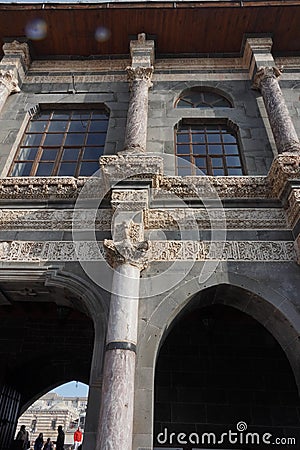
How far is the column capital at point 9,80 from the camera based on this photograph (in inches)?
314

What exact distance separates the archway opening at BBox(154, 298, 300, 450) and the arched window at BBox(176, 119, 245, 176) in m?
2.64

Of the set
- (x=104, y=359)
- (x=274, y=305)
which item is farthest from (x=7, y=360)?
(x=274, y=305)

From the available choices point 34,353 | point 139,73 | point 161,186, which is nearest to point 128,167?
point 161,186

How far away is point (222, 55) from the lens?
897 centimetres

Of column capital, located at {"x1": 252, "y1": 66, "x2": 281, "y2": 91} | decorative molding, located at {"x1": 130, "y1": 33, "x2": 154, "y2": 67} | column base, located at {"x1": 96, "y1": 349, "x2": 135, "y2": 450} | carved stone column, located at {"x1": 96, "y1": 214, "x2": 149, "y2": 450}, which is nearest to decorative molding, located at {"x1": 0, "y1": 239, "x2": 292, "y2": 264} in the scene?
carved stone column, located at {"x1": 96, "y1": 214, "x2": 149, "y2": 450}

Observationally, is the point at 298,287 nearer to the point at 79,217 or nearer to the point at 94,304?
the point at 94,304

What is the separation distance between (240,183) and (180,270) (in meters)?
1.89

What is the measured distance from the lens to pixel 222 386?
23.4 ft

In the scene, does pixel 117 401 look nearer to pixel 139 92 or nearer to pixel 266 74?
pixel 139 92

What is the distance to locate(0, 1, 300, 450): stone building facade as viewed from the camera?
501 centimetres

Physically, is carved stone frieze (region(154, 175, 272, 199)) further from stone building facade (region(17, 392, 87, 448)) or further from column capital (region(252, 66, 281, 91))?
stone building facade (region(17, 392, 87, 448))

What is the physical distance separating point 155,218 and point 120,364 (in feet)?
7.76

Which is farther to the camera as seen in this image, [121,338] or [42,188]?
[42,188]

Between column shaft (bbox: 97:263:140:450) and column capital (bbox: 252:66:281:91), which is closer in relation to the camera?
column shaft (bbox: 97:263:140:450)
